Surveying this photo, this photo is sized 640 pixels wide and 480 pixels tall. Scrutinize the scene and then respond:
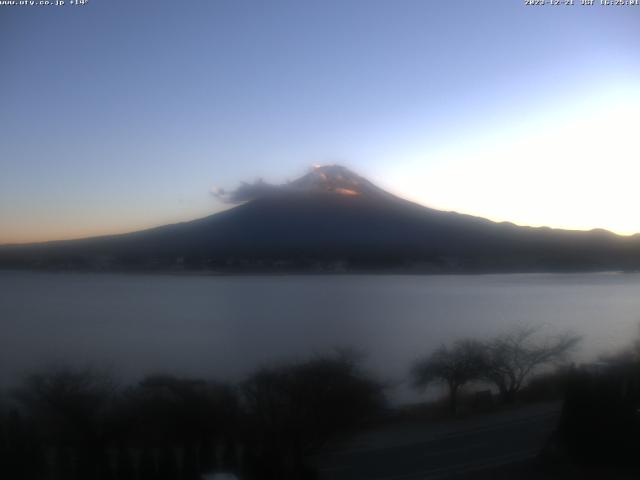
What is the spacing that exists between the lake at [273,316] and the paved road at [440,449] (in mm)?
1909

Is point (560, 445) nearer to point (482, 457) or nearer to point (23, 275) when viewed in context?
point (482, 457)

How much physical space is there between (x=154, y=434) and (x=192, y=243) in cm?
623

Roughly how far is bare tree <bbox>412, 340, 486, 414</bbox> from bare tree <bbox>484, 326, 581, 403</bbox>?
0.55 ft

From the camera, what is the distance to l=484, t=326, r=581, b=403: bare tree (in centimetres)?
917

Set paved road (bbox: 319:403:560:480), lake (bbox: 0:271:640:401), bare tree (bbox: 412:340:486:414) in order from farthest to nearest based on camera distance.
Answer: lake (bbox: 0:271:640:401), bare tree (bbox: 412:340:486:414), paved road (bbox: 319:403:560:480)

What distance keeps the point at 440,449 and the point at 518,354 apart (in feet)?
14.3

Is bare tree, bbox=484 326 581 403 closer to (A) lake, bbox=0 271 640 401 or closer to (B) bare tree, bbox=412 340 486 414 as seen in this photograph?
(B) bare tree, bbox=412 340 486 414

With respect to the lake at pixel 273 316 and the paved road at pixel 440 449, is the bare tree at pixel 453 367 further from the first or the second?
the paved road at pixel 440 449

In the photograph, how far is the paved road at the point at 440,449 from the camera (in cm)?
552

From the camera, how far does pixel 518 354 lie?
32.7 ft

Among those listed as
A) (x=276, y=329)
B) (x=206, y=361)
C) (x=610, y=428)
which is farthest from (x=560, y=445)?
(x=276, y=329)

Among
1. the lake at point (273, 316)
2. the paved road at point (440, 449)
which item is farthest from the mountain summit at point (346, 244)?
the paved road at point (440, 449)

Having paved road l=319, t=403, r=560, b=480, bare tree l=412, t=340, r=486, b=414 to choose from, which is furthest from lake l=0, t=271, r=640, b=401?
paved road l=319, t=403, r=560, b=480

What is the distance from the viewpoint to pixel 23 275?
10.6m
